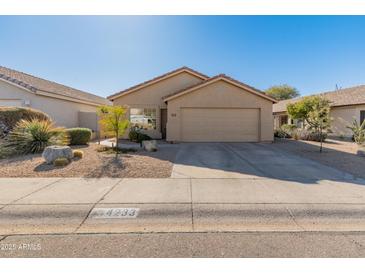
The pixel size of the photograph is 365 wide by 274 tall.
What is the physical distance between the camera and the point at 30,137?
376 inches

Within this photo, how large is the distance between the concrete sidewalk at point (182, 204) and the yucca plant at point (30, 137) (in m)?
3.56

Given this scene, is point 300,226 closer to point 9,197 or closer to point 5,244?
point 5,244

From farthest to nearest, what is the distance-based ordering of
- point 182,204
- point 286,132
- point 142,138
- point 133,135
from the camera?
point 286,132, point 133,135, point 142,138, point 182,204

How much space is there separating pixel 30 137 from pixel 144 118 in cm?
842

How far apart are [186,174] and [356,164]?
712cm

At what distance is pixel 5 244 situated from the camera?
3.22 meters

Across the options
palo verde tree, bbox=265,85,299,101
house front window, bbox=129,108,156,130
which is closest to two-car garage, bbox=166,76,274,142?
house front window, bbox=129,108,156,130

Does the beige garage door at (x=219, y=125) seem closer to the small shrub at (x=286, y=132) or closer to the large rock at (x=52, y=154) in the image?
the small shrub at (x=286, y=132)

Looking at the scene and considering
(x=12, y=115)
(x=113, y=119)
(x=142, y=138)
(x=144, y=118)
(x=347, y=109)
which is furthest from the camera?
(x=347, y=109)

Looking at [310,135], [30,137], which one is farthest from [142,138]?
[310,135]

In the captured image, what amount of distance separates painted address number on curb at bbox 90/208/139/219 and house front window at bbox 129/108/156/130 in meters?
12.7

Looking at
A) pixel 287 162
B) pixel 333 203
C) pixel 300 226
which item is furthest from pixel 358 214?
pixel 287 162

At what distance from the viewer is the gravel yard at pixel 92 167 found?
22.5 ft

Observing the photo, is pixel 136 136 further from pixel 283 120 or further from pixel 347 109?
pixel 283 120
